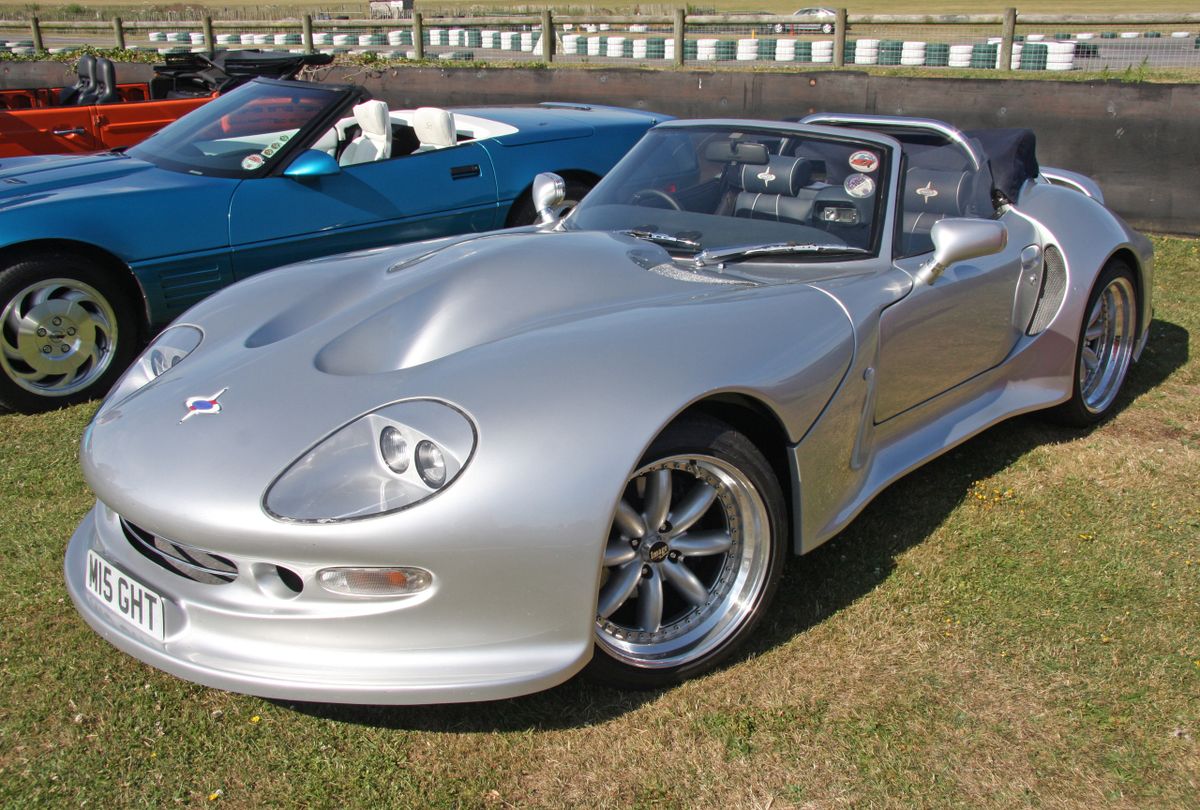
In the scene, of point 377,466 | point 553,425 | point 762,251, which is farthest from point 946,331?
point 377,466

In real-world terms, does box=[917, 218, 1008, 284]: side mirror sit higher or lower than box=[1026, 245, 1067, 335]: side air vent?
higher

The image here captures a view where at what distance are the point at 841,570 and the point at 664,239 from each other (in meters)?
1.17

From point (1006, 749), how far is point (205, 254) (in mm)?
3894

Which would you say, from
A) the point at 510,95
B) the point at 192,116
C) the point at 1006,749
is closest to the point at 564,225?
the point at 1006,749

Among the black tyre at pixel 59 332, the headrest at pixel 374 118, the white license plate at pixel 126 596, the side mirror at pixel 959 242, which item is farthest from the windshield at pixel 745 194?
the black tyre at pixel 59 332

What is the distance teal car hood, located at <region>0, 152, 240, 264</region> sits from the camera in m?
4.47

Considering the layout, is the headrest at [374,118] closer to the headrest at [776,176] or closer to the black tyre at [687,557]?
the headrest at [776,176]

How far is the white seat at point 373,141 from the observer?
5.56m

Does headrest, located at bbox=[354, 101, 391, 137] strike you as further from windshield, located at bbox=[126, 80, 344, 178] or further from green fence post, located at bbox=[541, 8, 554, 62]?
green fence post, located at bbox=[541, 8, 554, 62]

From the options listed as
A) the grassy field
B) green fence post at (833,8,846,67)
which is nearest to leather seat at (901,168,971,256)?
the grassy field

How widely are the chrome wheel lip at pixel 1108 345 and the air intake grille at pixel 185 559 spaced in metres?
3.42

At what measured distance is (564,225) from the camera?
3764 millimetres

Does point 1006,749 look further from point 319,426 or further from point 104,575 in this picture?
point 104,575

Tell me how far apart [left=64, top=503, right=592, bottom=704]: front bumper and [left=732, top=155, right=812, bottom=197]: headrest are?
1896 millimetres
